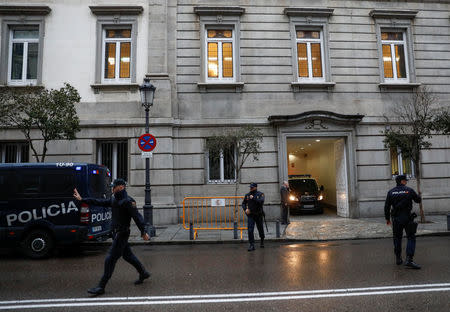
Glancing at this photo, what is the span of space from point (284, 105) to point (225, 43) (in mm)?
3934

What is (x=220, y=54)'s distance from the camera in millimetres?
13984

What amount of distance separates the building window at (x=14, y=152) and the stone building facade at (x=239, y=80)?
1.81 ft

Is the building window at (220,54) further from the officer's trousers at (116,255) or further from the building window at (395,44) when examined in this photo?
the officer's trousers at (116,255)

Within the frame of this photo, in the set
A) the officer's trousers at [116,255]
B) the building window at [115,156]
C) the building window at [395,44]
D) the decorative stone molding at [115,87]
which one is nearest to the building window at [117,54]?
the decorative stone molding at [115,87]

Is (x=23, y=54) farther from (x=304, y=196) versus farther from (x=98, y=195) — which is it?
(x=304, y=196)

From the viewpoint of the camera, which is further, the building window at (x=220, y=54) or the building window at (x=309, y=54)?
the building window at (x=309, y=54)

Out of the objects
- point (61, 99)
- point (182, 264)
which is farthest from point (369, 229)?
point (61, 99)

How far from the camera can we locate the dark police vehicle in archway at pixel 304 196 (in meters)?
15.2

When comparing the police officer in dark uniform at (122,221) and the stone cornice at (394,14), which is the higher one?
the stone cornice at (394,14)

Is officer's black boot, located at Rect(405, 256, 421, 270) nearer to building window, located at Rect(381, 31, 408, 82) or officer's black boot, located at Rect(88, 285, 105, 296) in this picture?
officer's black boot, located at Rect(88, 285, 105, 296)

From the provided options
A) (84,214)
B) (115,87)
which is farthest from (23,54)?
(84,214)


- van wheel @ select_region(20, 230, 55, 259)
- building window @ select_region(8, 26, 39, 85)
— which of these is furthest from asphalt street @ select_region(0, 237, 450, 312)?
building window @ select_region(8, 26, 39, 85)

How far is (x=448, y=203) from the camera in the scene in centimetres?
1375

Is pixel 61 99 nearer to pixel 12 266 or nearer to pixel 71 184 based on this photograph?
pixel 71 184
